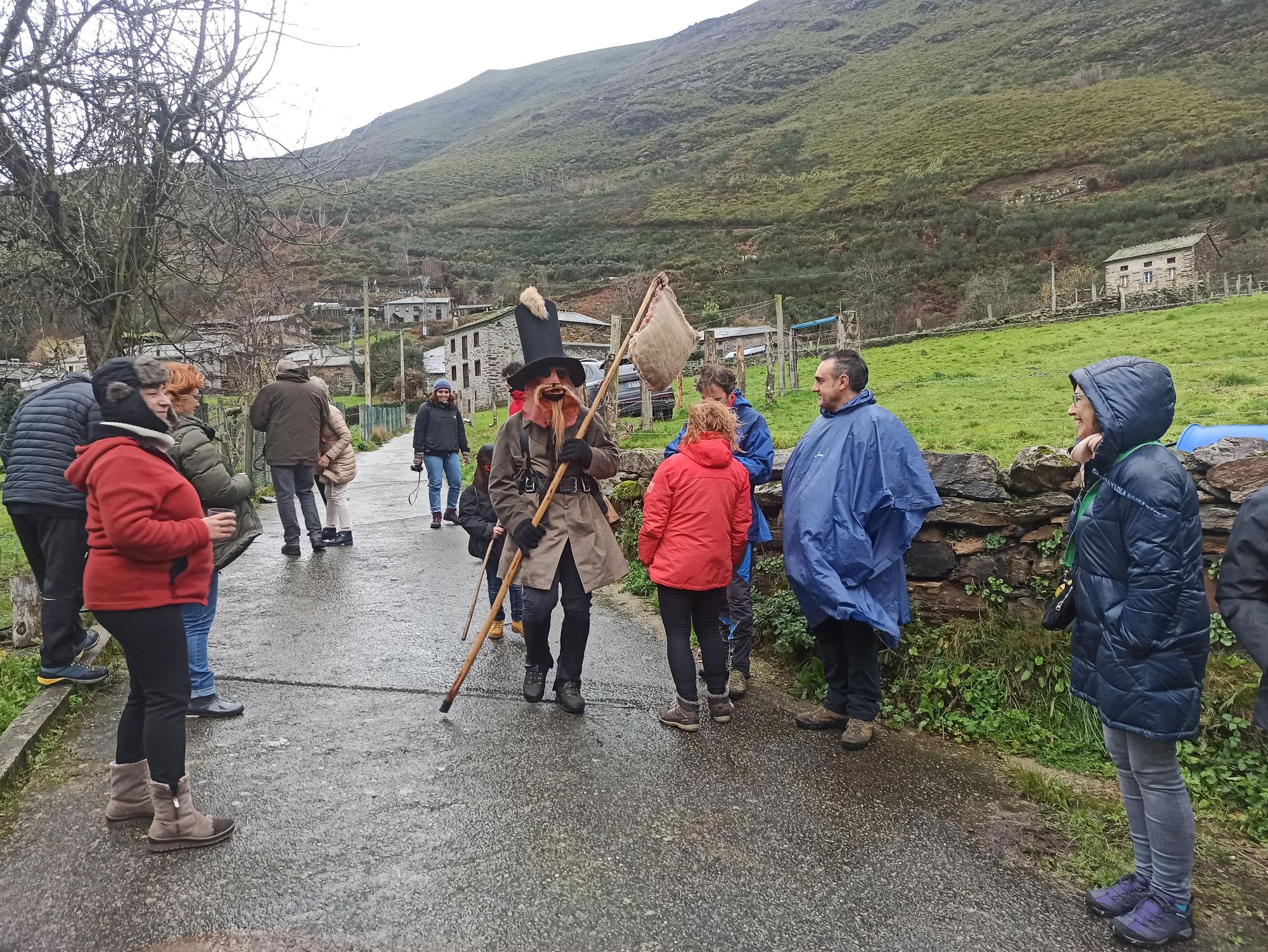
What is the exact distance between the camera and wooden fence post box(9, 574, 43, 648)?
5375 mm

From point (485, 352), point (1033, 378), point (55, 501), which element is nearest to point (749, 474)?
point (55, 501)

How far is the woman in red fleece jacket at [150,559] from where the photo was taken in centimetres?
301

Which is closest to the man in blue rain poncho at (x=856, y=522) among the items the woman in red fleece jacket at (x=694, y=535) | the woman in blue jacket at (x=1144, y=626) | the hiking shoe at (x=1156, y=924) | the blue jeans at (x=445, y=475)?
the woman in red fleece jacket at (x=694, y=535)

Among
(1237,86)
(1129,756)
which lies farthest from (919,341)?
(1237,86)

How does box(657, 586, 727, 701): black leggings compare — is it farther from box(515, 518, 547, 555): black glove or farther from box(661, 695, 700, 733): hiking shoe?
box(515, 518, 547, 555): black glove

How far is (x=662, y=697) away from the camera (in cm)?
488

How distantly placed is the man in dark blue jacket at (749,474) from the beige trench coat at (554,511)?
56cm

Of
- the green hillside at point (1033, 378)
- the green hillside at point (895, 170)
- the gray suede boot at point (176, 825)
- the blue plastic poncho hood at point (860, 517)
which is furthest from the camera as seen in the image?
the green hillside at point (895, 170)

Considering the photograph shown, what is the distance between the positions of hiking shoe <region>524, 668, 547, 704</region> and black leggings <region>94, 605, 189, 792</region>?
1.95m

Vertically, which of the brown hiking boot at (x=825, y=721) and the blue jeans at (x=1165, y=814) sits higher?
the blue jeans at (x=1165, y=814)

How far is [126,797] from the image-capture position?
3.38 metres

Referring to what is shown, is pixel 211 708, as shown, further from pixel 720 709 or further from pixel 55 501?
pixel 720 709

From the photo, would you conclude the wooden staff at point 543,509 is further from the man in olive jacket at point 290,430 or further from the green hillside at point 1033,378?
the man in olive jacket at point 290,430

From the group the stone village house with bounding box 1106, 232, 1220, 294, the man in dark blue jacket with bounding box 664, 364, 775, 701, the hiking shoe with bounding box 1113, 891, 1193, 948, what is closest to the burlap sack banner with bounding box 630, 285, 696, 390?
the man in dark blue jacket with bounding box 664, 364, 775, 701
